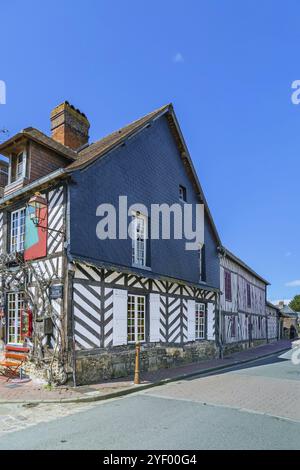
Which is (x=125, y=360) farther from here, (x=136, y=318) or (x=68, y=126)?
(x=68, y=126)

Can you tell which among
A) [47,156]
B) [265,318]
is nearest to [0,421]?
[47,156]

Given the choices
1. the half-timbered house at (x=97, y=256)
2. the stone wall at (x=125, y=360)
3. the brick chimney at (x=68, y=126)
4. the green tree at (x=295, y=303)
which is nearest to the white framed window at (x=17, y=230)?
the half-timbered house at (x=97, y=256)

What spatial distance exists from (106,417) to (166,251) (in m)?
7.13

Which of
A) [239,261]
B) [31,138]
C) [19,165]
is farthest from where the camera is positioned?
[239,261]

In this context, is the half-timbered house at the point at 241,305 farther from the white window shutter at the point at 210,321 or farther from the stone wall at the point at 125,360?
the stone wall at the point at 125,360

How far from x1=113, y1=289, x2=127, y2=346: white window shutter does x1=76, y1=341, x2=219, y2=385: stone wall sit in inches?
9.2

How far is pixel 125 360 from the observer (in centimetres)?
973

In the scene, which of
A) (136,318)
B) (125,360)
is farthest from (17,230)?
(125,360)

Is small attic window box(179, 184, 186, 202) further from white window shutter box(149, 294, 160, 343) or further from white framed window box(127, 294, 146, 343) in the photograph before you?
white framed window box(127, 294, 146, 343)

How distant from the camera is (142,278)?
10.9 meters

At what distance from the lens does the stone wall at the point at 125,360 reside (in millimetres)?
8484

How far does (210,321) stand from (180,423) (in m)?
Answer: 9.88

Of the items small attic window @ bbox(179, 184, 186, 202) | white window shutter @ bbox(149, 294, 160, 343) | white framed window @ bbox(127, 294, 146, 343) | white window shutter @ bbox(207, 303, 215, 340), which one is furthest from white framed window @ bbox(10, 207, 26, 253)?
white window shutter @ bbox(207, 303, 215, 340)
